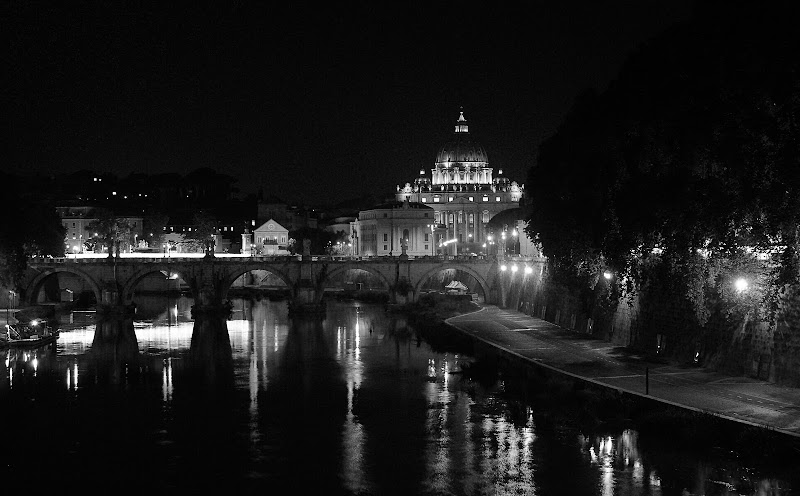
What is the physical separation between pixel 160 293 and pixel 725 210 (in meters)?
76.0

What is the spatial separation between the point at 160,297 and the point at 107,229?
97.4 ft

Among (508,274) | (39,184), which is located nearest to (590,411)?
(508,274)

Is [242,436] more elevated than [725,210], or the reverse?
[725,210]

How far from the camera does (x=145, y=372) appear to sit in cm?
4644

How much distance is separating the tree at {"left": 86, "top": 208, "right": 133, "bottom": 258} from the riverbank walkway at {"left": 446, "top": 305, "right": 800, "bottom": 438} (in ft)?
246

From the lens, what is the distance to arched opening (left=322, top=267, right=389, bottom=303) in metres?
89.2

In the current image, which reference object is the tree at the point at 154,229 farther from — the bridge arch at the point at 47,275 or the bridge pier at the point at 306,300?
the bridge pier at the point at 306,300

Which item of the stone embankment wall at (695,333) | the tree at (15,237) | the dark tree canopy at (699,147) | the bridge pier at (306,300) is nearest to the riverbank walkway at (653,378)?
the stone embankment wall at (695,333)

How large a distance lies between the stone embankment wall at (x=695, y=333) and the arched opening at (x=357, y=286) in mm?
33847

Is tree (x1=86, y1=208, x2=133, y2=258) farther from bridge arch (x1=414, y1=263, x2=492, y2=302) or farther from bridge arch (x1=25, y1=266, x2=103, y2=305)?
bridge arch (x1=414, y1=263, x2=492, y2=302)

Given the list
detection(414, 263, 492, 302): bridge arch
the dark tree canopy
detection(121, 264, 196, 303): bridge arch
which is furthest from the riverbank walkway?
detection(121, 264, 196, 303): bridge arch

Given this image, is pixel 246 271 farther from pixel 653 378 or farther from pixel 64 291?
pixel 653 378

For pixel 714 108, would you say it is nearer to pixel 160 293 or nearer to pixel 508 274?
pixel 508 274

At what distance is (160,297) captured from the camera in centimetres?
9425
